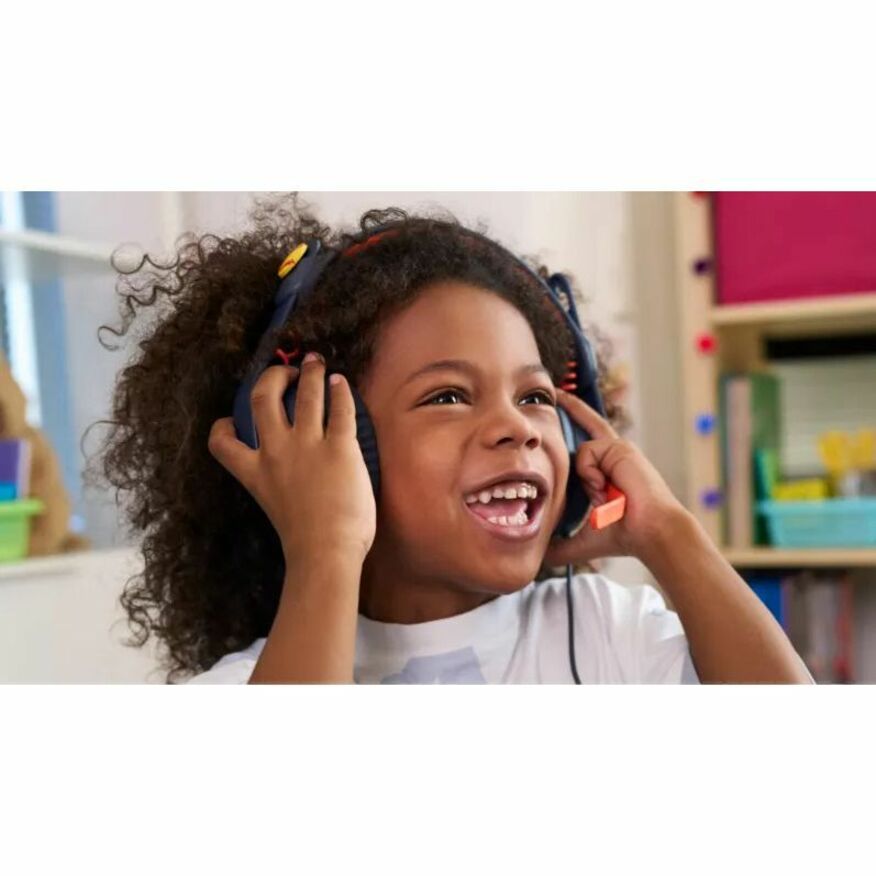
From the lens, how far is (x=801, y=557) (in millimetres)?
1466

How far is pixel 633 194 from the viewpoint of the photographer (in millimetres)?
1677

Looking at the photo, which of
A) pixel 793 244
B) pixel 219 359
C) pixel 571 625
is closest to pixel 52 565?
pixel 219 359

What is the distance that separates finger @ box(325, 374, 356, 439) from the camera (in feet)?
2.05

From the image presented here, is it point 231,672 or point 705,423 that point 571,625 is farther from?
point 705,423

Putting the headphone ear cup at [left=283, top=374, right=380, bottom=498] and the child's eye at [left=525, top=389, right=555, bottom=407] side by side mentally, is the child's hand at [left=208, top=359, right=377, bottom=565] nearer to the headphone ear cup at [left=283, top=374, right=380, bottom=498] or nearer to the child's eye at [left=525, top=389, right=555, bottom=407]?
the headphone ear cup at [left=283, top=374, right=380, bottom=498]

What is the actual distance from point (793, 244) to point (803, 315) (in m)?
0.10

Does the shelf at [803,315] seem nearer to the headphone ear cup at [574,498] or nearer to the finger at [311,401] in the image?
the headphone ear cup at [574,498]

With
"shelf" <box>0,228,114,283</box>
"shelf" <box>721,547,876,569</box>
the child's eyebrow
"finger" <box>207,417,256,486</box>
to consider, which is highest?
"shelf" <box>0,228,114,283</box>

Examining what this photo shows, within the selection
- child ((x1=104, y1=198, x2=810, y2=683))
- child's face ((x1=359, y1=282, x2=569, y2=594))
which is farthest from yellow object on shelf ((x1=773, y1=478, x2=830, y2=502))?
child's face ((x1=359, y1=282, x2=569, y2=594))
